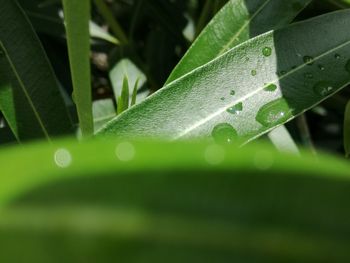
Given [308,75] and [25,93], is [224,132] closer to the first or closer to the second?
[308,75]

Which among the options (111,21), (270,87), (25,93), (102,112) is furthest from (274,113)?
(111,21)

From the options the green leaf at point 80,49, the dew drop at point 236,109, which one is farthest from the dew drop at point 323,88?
the green leaf at point 80,49

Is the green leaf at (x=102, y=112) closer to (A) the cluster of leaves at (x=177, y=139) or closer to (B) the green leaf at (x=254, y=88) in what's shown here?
(A) the cluster of leaves at (x=177, y=139)

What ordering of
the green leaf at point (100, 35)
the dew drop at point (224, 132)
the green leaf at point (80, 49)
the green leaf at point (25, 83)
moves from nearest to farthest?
the green leaf at point (80, 49) < the dew drop at point (224, 132) < the green leaf at point (25, 83) < the green leaf at point (100, 35)

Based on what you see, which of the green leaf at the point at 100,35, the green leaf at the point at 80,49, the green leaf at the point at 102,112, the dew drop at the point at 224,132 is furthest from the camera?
the green leaf at the point at 100,35

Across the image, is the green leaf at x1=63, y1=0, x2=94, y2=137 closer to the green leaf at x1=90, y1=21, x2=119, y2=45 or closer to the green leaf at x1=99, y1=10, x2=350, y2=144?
the green leaf at x1=99, y1=10, x2=350, y2=144

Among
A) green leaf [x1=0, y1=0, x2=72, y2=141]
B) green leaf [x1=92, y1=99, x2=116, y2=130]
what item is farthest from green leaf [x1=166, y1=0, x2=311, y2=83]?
green leaf [x1=92, y1=99, x2=116, y2=130]
